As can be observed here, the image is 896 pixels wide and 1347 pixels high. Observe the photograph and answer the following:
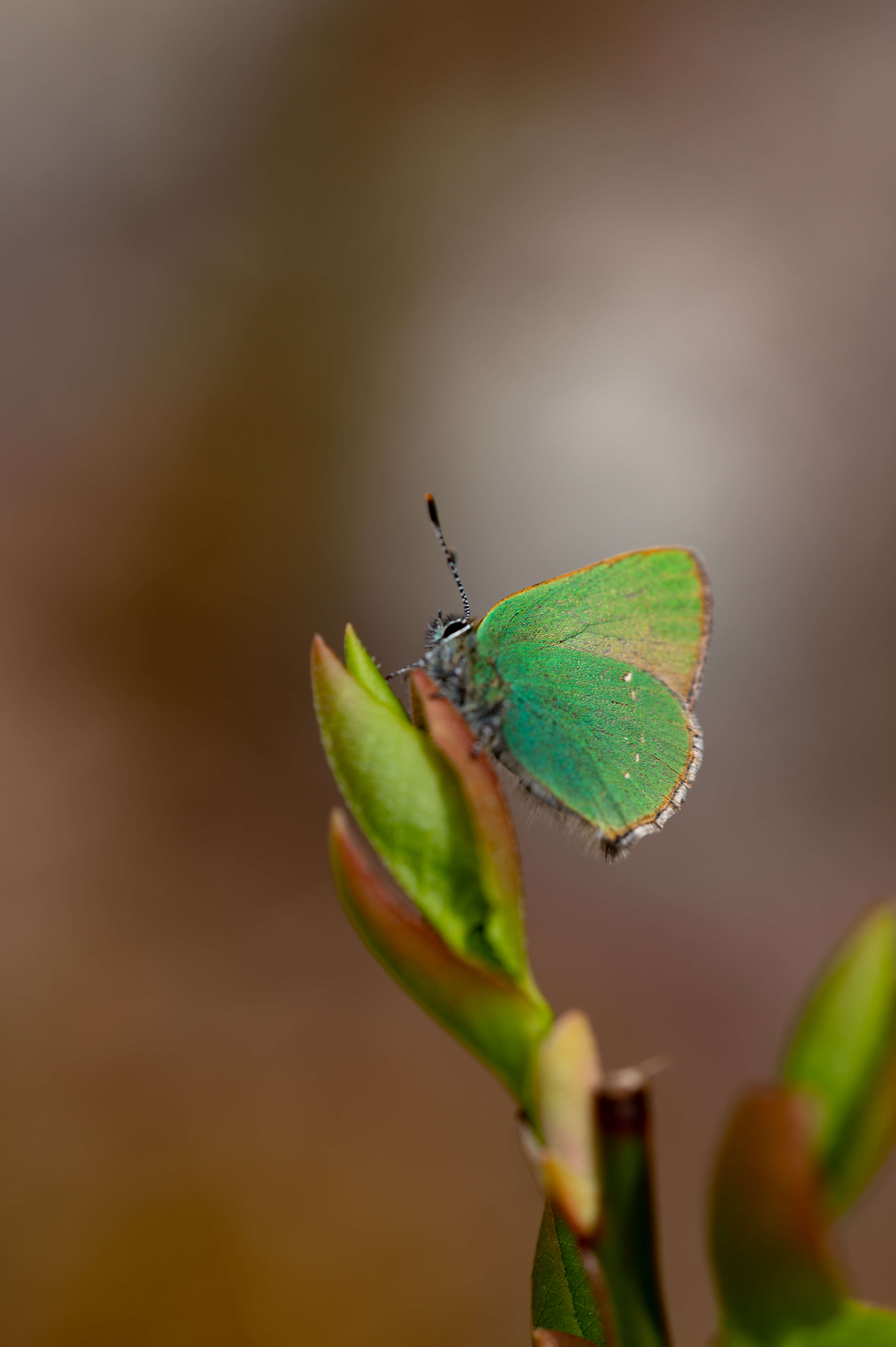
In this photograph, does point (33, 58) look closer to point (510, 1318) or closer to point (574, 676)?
point (574, 676)

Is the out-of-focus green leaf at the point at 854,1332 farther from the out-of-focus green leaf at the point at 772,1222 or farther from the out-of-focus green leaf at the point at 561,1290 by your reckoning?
the out-of-focus green leaf at the point at 561,1290

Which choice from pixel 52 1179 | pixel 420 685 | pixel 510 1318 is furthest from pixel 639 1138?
pixel 52 1179

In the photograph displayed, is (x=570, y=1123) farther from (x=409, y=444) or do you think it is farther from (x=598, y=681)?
(x=409, y=444)

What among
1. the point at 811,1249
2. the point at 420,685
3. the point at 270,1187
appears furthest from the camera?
the point at 270,1187

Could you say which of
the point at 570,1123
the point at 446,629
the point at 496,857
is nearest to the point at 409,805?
the point at 496,857

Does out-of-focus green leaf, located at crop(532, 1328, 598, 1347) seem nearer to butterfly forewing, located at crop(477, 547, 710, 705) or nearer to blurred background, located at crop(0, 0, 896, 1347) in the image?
butterfly forewing, located at crop(477, 547, 710, 705)

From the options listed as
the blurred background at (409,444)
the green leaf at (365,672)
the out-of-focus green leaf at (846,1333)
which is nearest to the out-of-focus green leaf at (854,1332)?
the out-of-focus green leaf at (846,1333)
